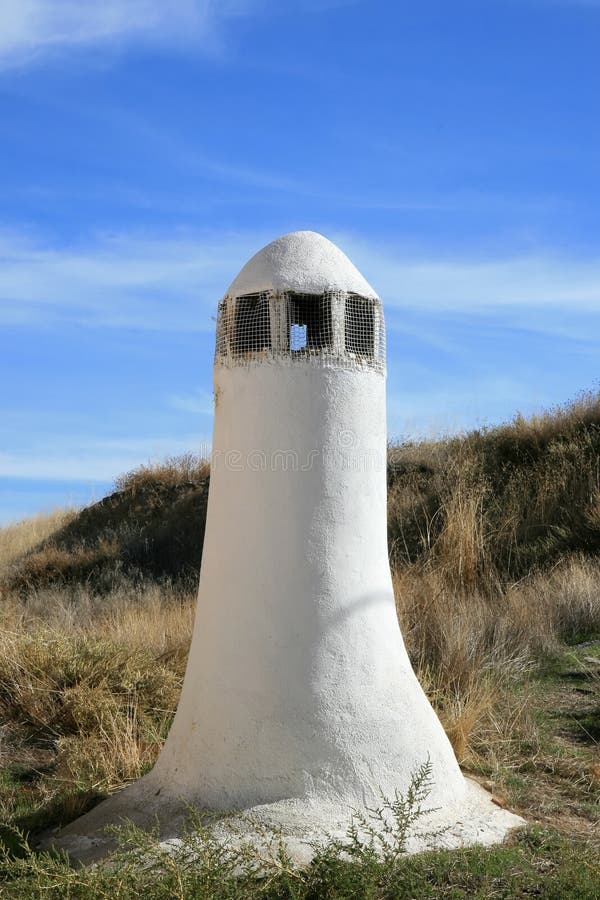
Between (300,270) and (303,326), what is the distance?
0.93 ft

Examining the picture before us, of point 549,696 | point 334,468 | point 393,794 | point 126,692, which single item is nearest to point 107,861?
point 393,794

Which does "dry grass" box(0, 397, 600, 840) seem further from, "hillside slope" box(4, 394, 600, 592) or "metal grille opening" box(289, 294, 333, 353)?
"metal grille opening" box(289, 294, 333, 353)

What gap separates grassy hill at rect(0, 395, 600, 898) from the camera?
4289mm

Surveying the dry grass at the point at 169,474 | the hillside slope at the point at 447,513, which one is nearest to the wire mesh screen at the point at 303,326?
the hillside slope at the point at 447,513

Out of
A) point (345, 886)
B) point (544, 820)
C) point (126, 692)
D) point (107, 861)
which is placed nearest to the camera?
point (345, 886)

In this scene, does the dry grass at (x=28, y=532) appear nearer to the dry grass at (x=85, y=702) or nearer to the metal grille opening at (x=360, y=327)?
the dry grass at (x=85, y=702)

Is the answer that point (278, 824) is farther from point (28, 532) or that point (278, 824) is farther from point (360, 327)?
point (28, 532)

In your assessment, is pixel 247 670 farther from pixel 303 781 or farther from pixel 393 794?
pixel 393 794

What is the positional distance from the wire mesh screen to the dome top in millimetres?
39

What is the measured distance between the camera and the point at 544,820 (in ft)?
18.0

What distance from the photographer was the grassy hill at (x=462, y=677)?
4289mm

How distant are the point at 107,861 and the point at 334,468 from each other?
2.06m

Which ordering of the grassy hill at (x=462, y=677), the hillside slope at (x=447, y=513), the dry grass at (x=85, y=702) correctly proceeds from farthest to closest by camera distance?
1. the hillside slope at (x=447, y=513)
2. the dry grass at (x=85, y=702)
3. the grassy hill at (x=462, y=677)

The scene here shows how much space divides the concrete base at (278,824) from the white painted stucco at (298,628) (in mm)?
14
